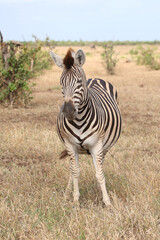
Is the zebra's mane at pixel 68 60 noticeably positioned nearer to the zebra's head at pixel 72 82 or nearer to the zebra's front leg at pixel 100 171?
the zebra's head at pixel 72 82

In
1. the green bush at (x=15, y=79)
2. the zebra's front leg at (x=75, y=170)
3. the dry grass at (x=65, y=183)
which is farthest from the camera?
the green bush at (x=15, y=79)

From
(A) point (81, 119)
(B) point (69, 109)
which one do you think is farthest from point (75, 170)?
(B) point (69, 109)

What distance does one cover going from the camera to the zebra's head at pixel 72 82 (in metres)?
3.56

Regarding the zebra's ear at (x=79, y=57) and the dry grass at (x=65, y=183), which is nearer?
the dry grass at (x=65, y=183)

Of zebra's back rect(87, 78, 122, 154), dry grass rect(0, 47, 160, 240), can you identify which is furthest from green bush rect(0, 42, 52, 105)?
zebra's back rect(87, 78, 122, 154)

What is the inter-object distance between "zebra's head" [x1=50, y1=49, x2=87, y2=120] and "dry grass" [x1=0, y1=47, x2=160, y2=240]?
3.76 feet

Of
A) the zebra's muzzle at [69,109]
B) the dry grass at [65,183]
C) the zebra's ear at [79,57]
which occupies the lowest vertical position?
the dry grass at [65,183]

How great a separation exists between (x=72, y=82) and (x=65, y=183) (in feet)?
6.73

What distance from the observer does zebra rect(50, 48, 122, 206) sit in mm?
3654

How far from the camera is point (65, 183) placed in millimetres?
5184

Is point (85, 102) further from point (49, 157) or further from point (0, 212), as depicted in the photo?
point (49, 157)

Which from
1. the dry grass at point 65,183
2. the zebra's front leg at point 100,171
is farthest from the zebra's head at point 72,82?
the dry grass at point 65,183

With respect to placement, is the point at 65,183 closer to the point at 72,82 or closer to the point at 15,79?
the point at 72,82

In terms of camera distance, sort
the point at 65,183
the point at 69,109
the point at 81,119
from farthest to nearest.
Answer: the point at 65,183 → the point at 81,119 → the point at 69,109
